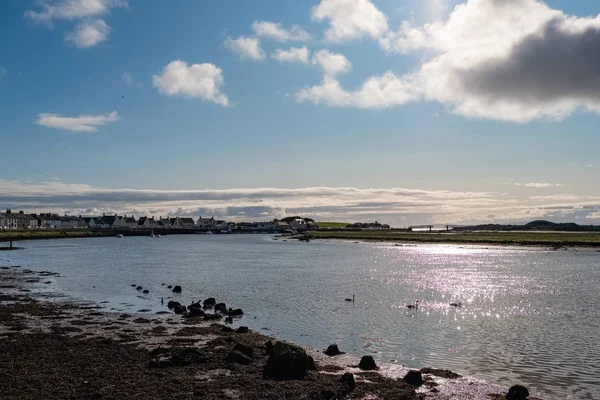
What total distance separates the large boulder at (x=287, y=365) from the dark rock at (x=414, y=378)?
412cm

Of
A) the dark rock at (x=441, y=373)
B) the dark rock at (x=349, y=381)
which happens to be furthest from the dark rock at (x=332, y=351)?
the dark rock at (x=349, y=381)

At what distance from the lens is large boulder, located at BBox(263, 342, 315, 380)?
2041 cm

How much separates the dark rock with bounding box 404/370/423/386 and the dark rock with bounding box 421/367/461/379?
1.59m

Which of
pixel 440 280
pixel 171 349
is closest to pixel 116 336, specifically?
pixel 171 349

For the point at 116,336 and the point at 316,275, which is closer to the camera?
the point at 116,336

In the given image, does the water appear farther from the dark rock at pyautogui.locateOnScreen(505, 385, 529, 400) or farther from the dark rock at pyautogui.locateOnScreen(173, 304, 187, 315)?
the dark rock at pyautogui.locateOnScreen(173, 304, 187, 315)

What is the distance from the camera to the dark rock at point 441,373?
21.5 metres

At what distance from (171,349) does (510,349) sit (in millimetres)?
17568

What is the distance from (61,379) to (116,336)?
9.27m

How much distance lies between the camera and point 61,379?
64.3 feet

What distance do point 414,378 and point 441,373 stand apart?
2.25 metres

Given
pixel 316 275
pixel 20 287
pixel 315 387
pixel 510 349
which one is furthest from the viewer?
pixel 316 275

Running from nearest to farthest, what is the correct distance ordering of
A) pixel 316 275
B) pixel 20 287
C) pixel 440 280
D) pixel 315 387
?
pixel 315 387
pixel 20 287
pixel 440 280
pixel 316 275

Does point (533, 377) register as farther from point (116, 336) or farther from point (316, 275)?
point (316, 275)
